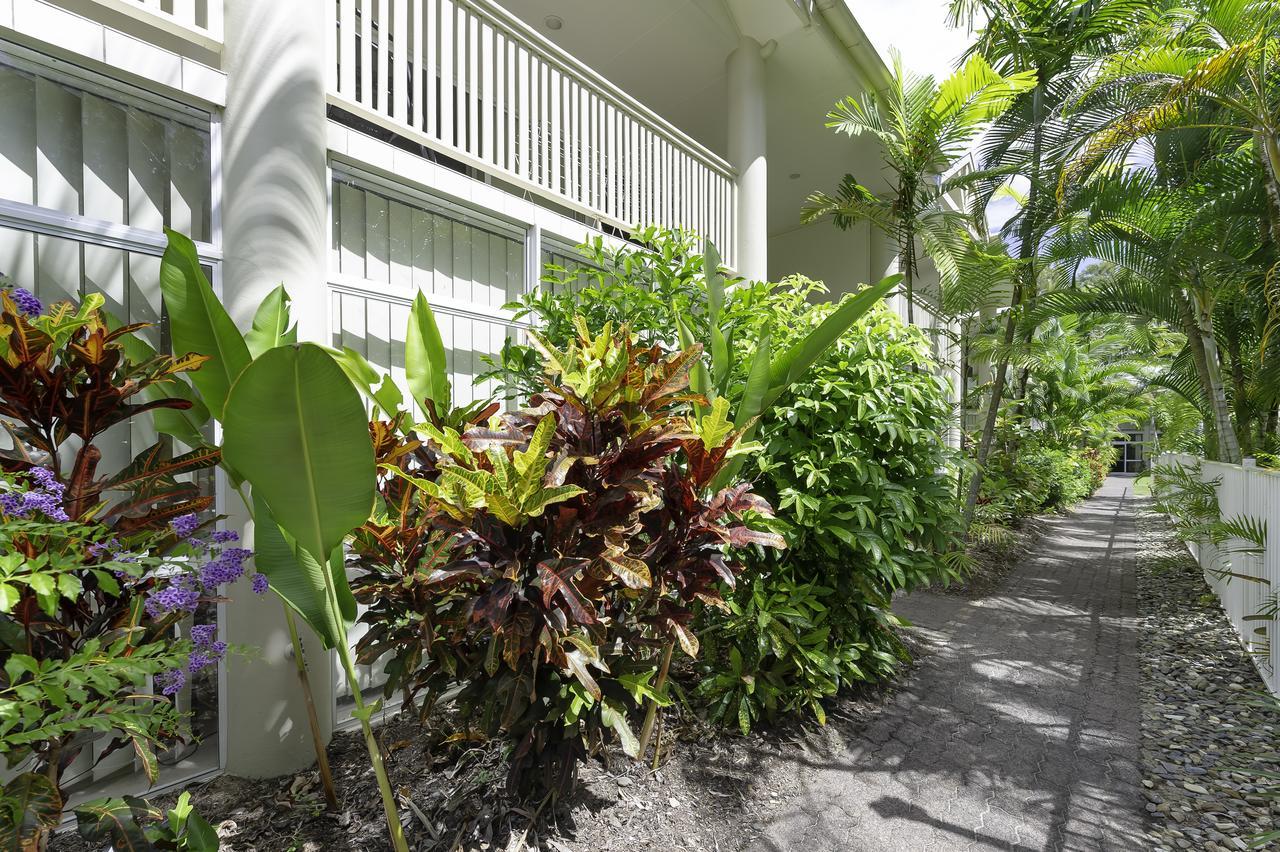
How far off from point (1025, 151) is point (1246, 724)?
21.8 feet

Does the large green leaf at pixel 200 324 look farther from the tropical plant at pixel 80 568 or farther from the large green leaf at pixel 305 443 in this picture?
the large green leaf at pixel 305 443

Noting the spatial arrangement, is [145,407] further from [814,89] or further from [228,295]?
[814,89]

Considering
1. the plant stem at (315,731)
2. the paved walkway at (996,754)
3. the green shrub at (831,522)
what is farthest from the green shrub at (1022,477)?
the plant stem at (315,731)

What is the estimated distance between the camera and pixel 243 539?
8.69ft

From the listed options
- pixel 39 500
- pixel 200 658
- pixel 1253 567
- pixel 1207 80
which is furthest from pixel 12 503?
pixel 1253 567

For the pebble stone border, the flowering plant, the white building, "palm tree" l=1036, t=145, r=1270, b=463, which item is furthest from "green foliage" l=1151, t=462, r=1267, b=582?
the flowering plant

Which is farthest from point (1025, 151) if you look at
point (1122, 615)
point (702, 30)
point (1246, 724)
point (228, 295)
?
point (228, 295)

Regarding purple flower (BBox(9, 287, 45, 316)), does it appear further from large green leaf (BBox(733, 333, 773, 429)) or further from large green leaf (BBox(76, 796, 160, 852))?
large green leaf (BBox(733, 333, 773, 429))

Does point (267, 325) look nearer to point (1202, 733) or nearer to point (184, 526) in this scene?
point (184, 526)

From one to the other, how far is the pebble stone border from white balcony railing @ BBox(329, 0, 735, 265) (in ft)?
16.3

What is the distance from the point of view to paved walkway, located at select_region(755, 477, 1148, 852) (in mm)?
2312

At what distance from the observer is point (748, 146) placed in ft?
20.3

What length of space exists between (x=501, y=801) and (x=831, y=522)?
1.94 metres

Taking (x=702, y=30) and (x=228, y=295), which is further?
(x=702, y=30)
